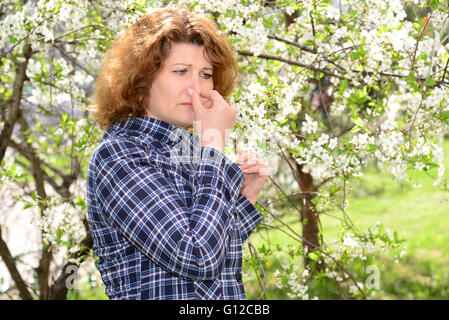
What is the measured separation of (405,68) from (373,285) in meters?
1.35

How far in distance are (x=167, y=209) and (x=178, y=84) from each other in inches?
16.9

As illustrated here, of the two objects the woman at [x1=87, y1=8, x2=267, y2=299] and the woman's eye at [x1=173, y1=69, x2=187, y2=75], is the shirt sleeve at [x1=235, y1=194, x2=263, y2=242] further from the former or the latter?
the woman's eye at [x1=173, y1=69, x2=187, y2=75]

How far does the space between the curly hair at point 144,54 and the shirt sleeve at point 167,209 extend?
269 mm

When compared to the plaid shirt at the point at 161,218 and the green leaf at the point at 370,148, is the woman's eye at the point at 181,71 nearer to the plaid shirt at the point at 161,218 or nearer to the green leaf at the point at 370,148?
the plaid shirt at the point at 161,218

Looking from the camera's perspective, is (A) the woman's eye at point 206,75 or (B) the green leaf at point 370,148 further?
(B) the green leaf at point 370,148

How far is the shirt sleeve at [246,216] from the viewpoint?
66.1 inches

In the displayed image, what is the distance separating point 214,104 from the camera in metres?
1.54

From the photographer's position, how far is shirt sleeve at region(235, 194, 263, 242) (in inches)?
66.1

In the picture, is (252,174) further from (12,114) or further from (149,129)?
(12,114)

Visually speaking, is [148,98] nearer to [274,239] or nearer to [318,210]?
[318,210]

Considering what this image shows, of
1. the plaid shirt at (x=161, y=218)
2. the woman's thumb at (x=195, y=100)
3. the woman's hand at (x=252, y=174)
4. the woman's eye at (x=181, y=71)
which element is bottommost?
the plaid shirt at (x=161, y=218)

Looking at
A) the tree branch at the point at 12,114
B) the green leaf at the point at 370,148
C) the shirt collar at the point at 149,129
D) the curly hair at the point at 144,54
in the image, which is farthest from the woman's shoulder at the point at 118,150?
the tree branch at the point at 12,114

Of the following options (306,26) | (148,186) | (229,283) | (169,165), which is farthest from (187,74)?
(306,26)

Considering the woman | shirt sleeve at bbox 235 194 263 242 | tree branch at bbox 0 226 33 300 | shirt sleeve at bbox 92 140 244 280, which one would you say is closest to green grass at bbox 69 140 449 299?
tree branch at bbox 0 226 33 300
